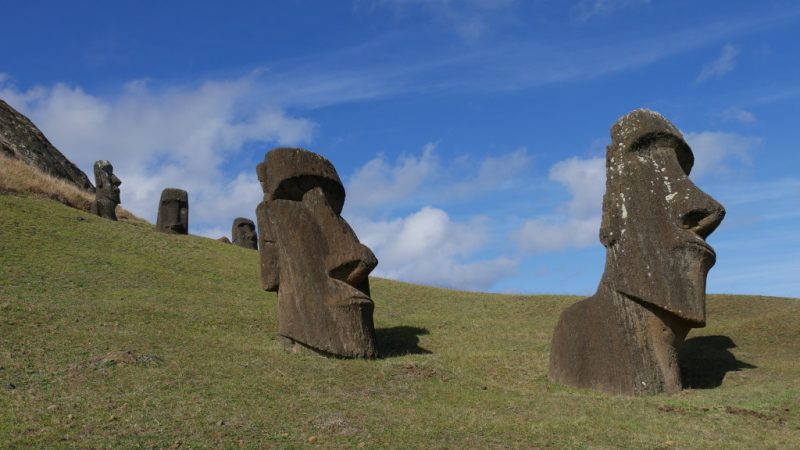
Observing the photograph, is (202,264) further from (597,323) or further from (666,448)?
(666,448)

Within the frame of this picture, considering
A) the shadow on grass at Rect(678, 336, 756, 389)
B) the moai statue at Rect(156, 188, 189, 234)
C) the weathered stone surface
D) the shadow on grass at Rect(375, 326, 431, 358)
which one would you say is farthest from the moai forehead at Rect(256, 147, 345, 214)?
the weathered stone surface

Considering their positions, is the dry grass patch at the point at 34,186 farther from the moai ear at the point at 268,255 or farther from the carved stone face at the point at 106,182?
the moai ear at the point at 268,255

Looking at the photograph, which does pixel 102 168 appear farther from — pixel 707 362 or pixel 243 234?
pixel 707 362

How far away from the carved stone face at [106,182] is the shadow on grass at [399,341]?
2245cm

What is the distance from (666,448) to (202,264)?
70.1 feet

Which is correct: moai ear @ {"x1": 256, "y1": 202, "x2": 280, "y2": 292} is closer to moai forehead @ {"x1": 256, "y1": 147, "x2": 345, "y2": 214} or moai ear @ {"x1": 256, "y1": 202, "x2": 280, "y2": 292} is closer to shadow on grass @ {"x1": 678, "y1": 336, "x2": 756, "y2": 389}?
moai forehead @ {"x1": 256, "y1": 147, "x2": 345, "y2": 214}

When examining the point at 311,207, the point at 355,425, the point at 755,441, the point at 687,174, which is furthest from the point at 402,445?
the point at 687,174

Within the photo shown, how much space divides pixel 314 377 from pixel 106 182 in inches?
1100

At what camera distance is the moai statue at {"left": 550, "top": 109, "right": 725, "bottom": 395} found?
45.8 ft

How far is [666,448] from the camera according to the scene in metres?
10.4

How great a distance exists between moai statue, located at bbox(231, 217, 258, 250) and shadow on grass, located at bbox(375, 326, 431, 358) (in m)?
20.8

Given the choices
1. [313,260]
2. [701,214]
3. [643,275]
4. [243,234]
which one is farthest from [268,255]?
[243,234]

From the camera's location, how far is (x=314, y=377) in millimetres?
14102

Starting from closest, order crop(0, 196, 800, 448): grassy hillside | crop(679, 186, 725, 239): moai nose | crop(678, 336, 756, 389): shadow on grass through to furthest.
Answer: crop(0, 196, 800, 448): grassy hillside < crop(679, 186, 725, 239): moai nose < crop(678, 336, 756, 389): shadow on grass
